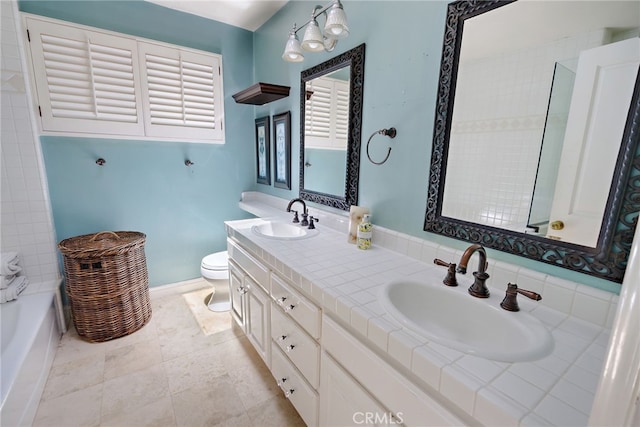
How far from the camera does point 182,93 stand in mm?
2350

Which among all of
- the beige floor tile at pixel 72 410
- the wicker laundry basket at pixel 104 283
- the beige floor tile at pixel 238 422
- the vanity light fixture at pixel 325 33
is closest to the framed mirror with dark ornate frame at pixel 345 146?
the vanity light fixture at pixel 325 33

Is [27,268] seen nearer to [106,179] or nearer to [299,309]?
[106,179]

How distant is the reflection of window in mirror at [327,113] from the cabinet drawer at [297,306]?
0.89 m

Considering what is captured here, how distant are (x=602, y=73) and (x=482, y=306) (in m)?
0.77

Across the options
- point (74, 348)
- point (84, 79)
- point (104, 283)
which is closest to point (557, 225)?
point (104, 283)

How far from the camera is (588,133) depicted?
2.73 feet

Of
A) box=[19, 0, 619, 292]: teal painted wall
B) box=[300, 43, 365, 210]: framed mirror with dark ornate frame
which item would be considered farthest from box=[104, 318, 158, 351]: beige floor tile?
box=[300, 43, 365, 210]: framed mirror with dark ornate frame

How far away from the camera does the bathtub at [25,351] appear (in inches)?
47.9

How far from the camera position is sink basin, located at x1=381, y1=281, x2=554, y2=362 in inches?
28.5

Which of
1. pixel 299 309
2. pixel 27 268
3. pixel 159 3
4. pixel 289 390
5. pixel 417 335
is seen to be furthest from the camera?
pixel 159 3

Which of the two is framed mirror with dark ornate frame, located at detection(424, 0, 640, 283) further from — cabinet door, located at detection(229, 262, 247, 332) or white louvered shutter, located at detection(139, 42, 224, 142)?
white louvered shutter, located at detection(139, 42, 224, 142)

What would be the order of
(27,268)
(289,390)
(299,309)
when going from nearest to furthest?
1. (299,309)
2. (289,390)
3. (27,268)

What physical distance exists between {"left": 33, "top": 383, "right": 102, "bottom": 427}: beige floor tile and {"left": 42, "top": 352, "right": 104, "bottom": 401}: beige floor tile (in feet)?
Answer: 0.15

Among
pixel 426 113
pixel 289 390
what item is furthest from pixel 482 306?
pixel 289 390
